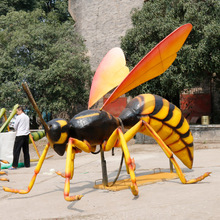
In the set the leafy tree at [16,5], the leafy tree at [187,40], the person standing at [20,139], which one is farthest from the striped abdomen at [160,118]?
the leafy tree at [16,5]

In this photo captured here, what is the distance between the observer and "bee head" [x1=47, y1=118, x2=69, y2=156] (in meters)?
3.74

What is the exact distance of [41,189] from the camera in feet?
15.3

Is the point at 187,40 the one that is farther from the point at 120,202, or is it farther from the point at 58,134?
the point at 120,202

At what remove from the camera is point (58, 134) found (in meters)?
3.75

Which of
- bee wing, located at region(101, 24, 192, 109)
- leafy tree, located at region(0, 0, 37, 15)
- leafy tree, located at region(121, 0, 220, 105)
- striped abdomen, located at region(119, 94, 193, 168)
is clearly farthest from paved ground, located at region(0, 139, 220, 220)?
leafy tree, located at region(0, 0, 37, 15)

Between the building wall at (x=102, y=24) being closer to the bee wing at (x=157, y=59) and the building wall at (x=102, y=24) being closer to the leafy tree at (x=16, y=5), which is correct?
the leafy tree at (x=16, y=5)

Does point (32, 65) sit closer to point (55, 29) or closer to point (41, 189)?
point (55, 29)

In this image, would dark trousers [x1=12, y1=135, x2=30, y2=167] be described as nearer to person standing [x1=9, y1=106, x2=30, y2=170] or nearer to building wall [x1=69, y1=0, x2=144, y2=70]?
person standing [x1=9, y1=106, x2=30, y2=170]

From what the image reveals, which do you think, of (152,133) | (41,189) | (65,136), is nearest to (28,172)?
(41,189)

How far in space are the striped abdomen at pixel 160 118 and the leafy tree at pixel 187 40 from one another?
8841 mm

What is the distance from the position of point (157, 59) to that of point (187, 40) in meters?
10.9

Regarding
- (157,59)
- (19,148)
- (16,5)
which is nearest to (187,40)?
(19,148)

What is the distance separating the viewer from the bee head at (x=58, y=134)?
3.74 meters

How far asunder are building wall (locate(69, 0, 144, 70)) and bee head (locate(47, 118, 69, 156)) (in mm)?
16088
